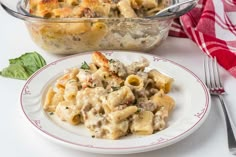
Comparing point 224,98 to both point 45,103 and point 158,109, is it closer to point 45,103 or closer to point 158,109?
point 158,109

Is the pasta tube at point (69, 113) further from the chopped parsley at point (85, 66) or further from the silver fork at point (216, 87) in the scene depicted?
the silver fork at point (216, 87)

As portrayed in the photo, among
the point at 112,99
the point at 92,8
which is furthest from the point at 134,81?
the point at 92,8

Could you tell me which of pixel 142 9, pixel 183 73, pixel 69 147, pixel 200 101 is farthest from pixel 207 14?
pixel 69 147

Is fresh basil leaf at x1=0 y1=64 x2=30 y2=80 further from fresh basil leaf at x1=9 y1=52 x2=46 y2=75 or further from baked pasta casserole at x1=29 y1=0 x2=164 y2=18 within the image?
baked pasta casserole at x1=29 y1=0 x2=164 y2=18

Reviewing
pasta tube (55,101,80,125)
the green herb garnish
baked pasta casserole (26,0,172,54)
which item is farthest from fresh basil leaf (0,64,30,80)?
pasta tube (55,101,80,125)

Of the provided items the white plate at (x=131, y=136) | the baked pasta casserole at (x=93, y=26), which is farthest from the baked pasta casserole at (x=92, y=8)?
the white plate at (x=131, y=136)

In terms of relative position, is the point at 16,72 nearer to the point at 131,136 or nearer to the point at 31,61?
the point at 31,61
